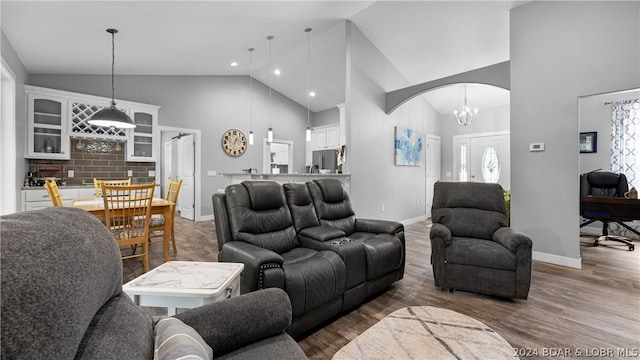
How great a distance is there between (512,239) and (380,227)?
3.87ft

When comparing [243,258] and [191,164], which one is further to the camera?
[191,164]

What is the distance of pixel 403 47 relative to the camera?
5051 millimetres

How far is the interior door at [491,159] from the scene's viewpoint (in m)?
6.50

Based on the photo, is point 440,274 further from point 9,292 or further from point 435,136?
point 435,136

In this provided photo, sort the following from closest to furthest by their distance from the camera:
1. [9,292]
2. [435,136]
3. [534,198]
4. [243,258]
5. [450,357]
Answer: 1. [9,292]
2. [450,357]
3. [243,258]
4. [534,198]
5. [435,136]

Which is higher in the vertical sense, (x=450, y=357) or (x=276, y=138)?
(x=276, y=138)

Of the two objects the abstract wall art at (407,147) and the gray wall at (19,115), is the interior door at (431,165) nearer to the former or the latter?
the abstract wall art at (407,147)

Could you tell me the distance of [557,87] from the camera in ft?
11.3

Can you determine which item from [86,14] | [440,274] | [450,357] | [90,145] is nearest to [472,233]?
[440,274]

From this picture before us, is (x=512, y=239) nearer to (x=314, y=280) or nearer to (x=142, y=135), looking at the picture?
(x=314, y=280)

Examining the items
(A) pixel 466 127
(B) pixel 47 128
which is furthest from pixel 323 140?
(B) pixel 47 128

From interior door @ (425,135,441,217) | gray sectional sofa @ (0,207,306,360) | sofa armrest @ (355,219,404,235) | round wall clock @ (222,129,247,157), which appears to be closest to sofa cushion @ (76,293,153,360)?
gray sectional sofa @ (0,207,306,360)

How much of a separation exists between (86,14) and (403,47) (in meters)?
4.68

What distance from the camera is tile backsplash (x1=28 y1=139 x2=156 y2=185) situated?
4613 mm
